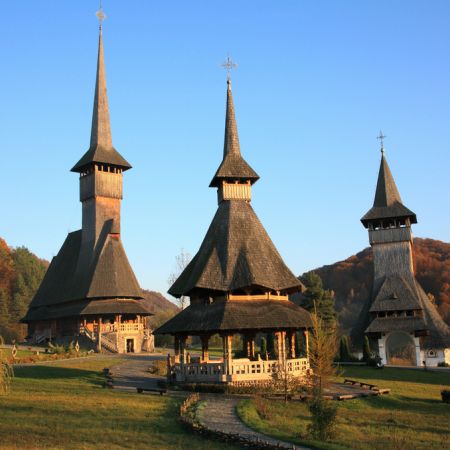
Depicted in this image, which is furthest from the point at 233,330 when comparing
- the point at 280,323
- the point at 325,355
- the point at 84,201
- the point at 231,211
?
the point at 84,201

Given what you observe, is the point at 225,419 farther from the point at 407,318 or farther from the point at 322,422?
the point at 407,318

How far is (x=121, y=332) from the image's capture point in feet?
171

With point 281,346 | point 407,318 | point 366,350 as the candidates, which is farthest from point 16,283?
point 281,346

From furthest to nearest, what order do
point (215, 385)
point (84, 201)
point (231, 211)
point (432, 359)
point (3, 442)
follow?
point (84, 201) → point (432, 359) → point (231, 211) → point (215, 385) → point (3, 442)

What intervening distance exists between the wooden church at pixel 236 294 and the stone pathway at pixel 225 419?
2.64m

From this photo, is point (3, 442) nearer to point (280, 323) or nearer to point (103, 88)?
point (280, 323)

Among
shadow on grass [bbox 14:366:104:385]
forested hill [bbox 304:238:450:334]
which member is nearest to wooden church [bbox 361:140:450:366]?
shadow on grass [bbox 14:366:104:385]

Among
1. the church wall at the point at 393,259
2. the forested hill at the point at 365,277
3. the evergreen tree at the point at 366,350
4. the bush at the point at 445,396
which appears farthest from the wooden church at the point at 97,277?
the forested hill at the point at 365,277

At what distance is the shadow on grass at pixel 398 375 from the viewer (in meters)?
37.7

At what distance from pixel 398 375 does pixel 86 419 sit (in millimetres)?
25306

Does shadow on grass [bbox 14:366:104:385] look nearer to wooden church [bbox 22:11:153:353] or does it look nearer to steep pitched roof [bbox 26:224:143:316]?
wooden church [bbox 22:11:153:353]

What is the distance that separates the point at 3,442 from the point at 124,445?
3.36 m

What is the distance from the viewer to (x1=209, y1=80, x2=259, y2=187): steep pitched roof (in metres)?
34.0

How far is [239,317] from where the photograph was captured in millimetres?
28094
